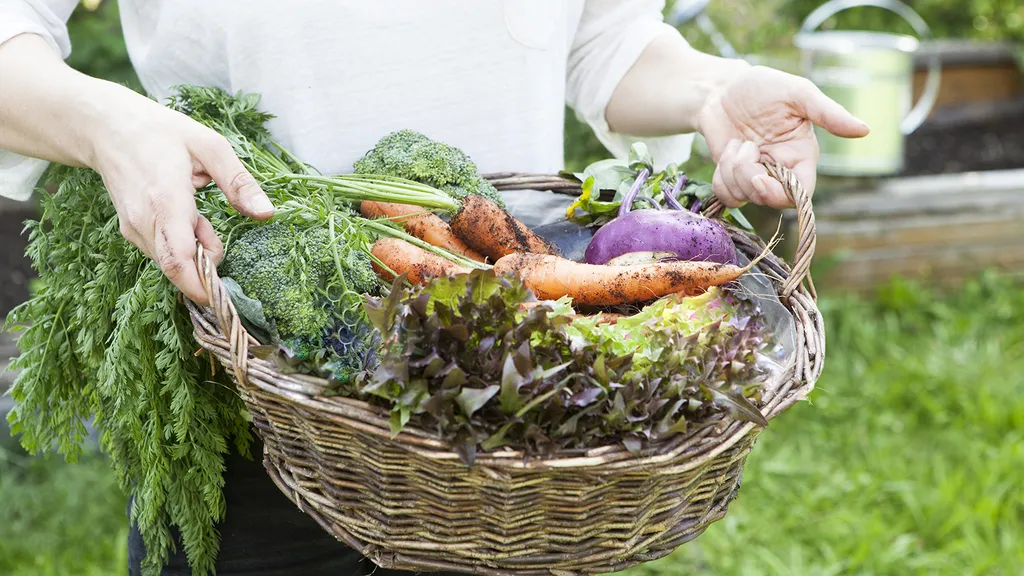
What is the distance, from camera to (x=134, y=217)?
1.24m

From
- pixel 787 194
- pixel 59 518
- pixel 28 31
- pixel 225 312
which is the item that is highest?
pixel 28 31

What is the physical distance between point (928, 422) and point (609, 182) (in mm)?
2478

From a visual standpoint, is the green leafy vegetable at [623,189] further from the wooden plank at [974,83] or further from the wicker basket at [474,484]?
the wooden plank at [974,83]

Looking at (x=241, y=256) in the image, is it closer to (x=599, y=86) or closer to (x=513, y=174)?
(x=513, y=174)

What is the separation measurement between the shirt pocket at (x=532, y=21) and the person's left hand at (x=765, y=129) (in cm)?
34

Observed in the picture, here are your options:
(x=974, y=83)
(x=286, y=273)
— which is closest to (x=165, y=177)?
(x=286, y=273)

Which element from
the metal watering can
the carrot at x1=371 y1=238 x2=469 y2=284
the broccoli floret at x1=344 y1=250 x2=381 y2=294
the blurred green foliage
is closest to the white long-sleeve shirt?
the carrot at x1=371 y1=238 x2=469 y2=284

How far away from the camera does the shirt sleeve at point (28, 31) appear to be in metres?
1.38

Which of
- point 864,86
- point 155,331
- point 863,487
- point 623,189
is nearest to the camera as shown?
point 155,331

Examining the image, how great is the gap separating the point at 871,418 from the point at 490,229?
2.60 meters

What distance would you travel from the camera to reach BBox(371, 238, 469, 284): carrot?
1.57 m

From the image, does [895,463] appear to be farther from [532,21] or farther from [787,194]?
[532,21]

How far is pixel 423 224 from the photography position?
5.70 feet

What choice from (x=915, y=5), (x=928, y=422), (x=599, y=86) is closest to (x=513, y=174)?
(x=599, y=86)
